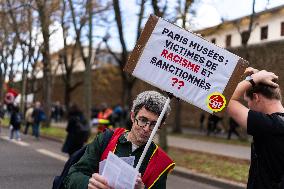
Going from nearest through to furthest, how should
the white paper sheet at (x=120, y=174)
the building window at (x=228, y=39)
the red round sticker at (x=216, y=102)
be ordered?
the white paper sheet at (x=120, y=174)
the red round sticker at (x=216, y=102)
the building window at (x=228, y=39)

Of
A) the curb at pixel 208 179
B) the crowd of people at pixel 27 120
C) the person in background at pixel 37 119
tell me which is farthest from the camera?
the person in background at pixel 37 119

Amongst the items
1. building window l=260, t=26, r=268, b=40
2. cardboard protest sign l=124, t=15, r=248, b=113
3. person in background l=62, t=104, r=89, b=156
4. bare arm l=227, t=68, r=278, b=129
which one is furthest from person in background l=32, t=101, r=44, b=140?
building window l=260, t=26, r=268, b=40

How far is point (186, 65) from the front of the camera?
3.25 metres

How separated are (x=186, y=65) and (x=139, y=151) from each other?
61 cm

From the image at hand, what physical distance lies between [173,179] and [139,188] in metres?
9.25

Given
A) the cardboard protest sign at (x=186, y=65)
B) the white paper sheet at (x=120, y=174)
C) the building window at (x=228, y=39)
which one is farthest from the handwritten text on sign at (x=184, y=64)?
the building window at (x=228, y=39)

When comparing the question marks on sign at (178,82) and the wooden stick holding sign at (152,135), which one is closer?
the wooden stick holding sign at (152,135)

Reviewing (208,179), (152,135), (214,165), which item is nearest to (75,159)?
(152,135)

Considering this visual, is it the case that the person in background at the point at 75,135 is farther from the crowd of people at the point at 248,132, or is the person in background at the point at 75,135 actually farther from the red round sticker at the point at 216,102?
the red round sticker at the point at 216,102

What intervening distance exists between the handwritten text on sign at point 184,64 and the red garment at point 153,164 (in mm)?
387

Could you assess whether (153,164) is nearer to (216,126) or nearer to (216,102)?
(216,102)

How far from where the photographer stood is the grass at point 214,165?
11.8 metres

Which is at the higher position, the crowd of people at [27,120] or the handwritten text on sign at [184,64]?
the handwritten text on sign at [184,64]

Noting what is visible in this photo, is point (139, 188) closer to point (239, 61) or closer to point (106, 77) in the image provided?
point (239, 61)
